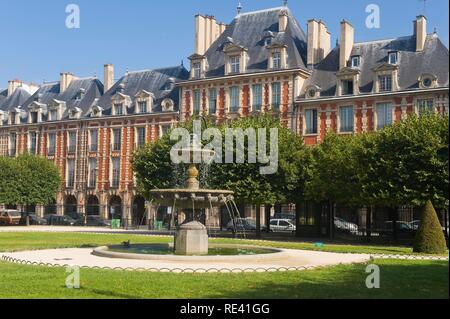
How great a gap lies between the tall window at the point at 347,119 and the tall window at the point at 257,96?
6797mm

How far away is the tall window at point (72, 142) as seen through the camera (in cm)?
5959

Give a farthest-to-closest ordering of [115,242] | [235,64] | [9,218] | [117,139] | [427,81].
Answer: [117,139] → [235,64] → [9,218] → [427,81] → [115,242]

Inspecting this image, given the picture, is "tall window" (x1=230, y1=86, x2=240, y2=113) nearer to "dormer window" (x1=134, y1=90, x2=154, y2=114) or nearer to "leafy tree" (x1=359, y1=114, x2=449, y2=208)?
"dormer window" (x1=134, y1=90, x2=154, y2=114)

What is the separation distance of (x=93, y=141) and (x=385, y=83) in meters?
28.5

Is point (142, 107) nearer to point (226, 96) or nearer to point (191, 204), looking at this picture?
point (226, 96)

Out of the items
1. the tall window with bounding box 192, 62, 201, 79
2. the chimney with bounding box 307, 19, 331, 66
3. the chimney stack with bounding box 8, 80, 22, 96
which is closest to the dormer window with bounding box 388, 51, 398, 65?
the chimney with bounding box 307, 19, 331, 66

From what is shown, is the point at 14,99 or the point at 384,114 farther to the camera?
the point at 14,99

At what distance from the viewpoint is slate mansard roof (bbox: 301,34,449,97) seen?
42.4m

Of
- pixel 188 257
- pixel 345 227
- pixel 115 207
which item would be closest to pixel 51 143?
pixel 115 207

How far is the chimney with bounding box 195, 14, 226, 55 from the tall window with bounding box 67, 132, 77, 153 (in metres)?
15.7

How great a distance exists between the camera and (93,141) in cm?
5844

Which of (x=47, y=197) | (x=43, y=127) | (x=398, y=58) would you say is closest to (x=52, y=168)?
(x=47, y=197)

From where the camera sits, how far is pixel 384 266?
629 inches

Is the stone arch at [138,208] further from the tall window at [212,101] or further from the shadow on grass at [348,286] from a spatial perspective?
the shadow on grass at [348,286]
